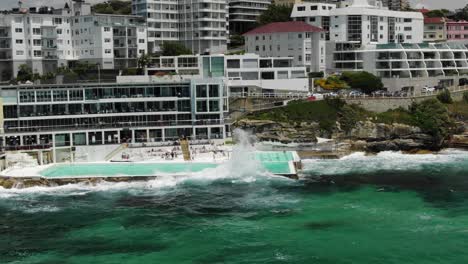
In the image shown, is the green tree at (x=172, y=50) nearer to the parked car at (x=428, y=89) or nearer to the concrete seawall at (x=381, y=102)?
the concrete seawall at (x=381, y=102)

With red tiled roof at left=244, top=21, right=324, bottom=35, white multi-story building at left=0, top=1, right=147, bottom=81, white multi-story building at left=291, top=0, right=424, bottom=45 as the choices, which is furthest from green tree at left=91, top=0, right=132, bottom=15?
red tiled roof at left=244, top=21, right=324, bottom=35

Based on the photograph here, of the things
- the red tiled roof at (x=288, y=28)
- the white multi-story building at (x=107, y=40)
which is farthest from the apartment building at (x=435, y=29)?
the white multi-story building at (x=107, y=40)

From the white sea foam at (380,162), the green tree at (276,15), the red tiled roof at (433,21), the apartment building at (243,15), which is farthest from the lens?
the apartment building at (243,15)

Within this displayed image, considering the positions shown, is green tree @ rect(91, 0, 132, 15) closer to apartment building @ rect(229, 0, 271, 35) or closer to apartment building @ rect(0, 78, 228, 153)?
apartment building @ rect(229, 0, 271, 35)

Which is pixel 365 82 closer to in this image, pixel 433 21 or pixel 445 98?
pixel 445 98

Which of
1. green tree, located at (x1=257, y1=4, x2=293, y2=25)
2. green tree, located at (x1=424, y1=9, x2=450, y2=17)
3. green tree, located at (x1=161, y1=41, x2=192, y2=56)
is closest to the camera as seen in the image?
green tree, located at (x1=161, y1=41, x2=192, y2=56)

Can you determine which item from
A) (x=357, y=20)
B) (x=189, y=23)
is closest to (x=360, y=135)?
(x=357, y=20)
